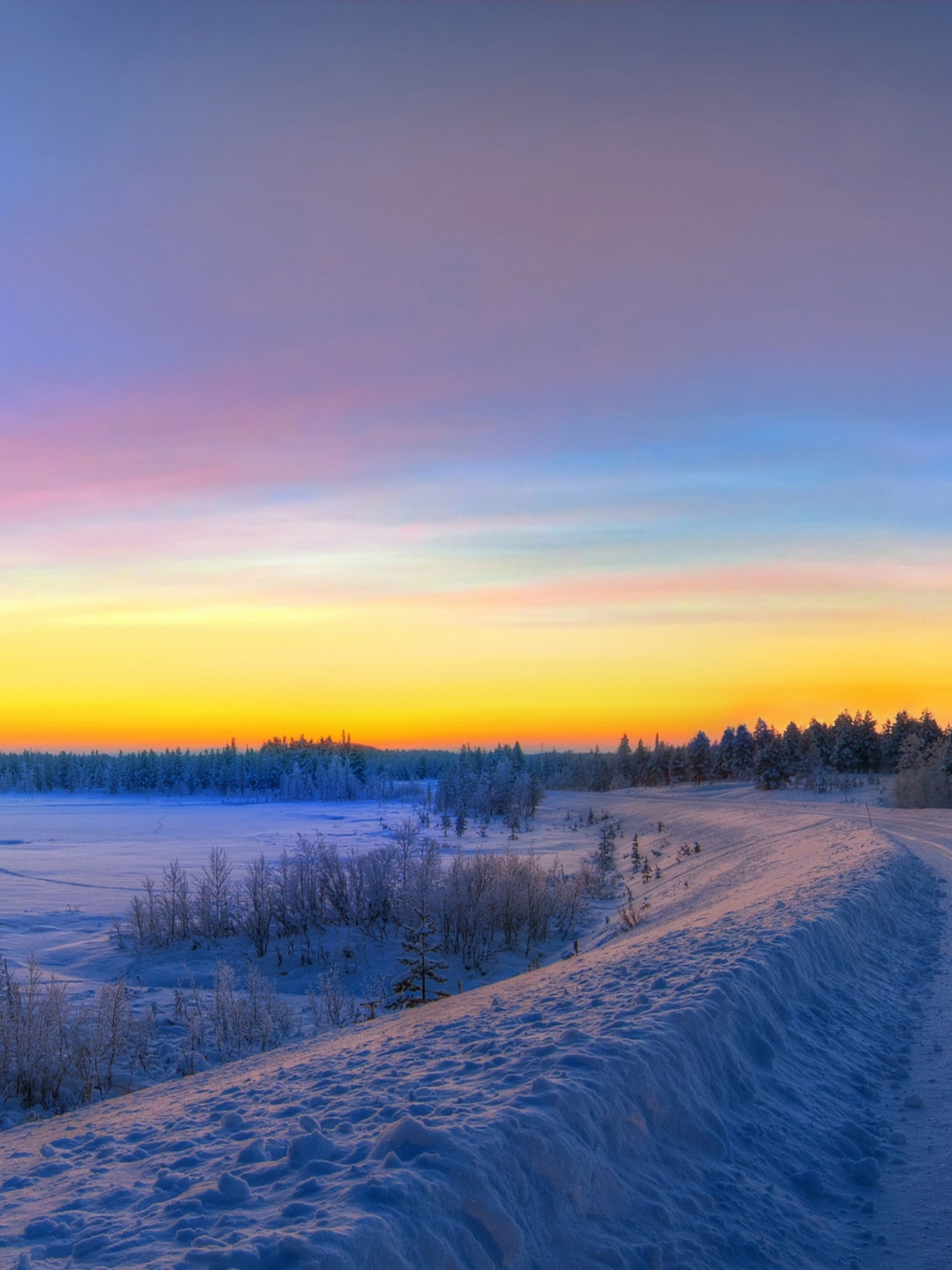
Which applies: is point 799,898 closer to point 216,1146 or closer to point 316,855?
point 216,1146

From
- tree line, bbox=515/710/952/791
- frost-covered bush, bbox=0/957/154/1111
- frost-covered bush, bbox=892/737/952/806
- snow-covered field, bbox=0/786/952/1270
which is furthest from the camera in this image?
tree line, bbox=515/710/952/791

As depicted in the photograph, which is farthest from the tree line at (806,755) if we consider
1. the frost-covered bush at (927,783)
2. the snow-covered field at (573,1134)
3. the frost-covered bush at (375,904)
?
the snow-covered field at (573,1134)

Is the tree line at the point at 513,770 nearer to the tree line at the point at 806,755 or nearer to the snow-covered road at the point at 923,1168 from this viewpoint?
the tree line at the point at 806,755

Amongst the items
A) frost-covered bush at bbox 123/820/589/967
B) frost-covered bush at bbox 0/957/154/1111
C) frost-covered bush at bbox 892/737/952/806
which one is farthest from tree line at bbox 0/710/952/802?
frost-covered bush at bbox 0/957/154/1111

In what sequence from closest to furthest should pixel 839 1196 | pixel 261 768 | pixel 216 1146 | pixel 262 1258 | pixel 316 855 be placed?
pixel 262 1258 → pixel 839 1196 → pixel 216 1146 → pixel 316 855 → pixel 261 768

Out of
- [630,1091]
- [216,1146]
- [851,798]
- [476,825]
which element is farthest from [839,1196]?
[476,825]

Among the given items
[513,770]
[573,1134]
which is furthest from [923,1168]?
[513,770]

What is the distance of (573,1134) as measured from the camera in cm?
568

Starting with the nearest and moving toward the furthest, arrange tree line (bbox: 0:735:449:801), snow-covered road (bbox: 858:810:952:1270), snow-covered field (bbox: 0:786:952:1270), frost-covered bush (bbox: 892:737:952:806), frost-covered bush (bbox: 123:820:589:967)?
1. snow-covered field (bbox: 0:786:952:1270)
2. snow-covered road (bbox: 858:810:952:1270)
3. frost-covered bush (bbox: 123:820:589:967)
4. frost-covered bush (bbox: 892:737:952:806)
5. tree line (bbox: 0:735:449:801)

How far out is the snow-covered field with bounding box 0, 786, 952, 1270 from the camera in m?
4.88

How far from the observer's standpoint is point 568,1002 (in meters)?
9.47

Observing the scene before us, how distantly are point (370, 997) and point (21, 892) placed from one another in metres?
25.2

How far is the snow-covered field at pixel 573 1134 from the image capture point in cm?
488

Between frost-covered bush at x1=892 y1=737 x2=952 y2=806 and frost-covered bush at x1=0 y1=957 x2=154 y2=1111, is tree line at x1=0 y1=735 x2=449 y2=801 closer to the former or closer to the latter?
frost-covered bush at x1=892 y1=737 x2=952 y2=806
